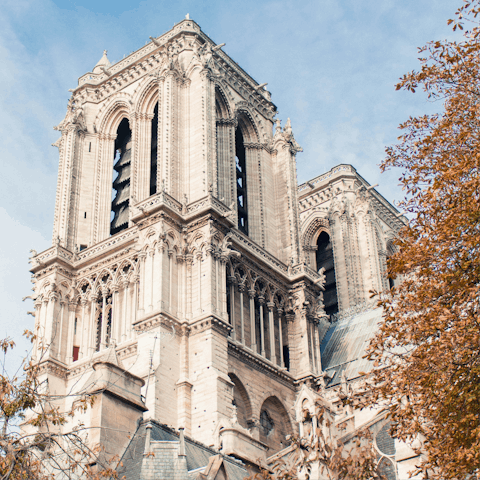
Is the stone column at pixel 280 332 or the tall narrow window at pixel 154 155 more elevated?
the tall narrow window at pixel 154 155

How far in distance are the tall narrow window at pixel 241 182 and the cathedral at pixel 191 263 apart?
3.4 inches

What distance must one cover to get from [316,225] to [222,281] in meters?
24.7

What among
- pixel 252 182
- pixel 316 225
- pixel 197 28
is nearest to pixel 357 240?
pixel 316 225

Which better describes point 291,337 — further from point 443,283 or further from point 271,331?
point 443,283

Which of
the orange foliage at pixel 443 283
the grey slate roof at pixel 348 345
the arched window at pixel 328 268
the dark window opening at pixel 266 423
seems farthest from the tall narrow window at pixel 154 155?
the orange foliage at pixel 443 283

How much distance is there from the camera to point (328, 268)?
189 feet

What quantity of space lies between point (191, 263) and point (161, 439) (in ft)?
48.5

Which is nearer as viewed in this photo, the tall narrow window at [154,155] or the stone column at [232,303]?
the stone column at [232,303]

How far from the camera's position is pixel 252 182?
4544 centimetres

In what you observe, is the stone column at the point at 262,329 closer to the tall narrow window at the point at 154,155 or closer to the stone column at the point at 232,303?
the stone column at the point at 232,303

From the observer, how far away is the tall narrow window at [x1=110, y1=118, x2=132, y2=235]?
44250mm

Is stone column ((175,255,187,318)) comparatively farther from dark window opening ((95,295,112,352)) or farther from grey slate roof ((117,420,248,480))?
grey slate roof ((117,420,248,480))

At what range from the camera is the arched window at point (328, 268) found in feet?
184

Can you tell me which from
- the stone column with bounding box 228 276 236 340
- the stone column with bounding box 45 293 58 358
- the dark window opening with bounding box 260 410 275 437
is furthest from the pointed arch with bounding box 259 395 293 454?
the stone column with bounding box 45 293 58 358
